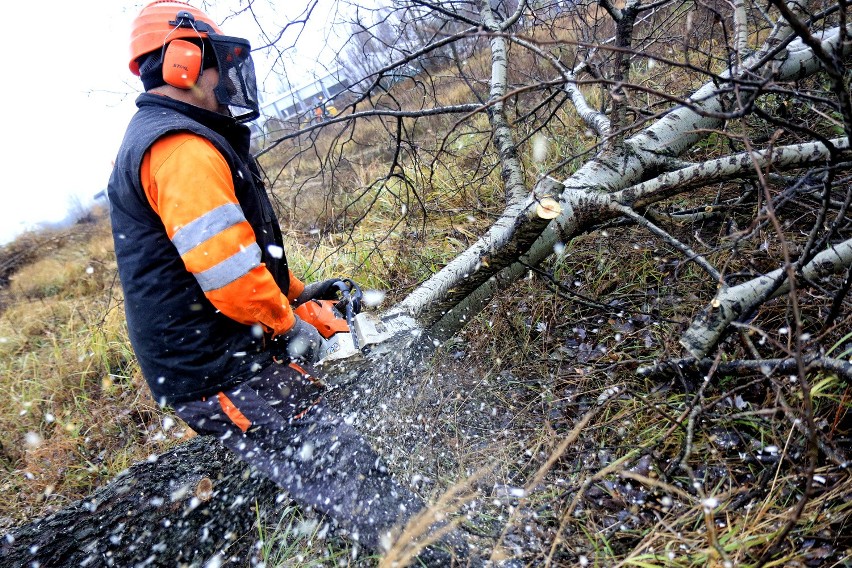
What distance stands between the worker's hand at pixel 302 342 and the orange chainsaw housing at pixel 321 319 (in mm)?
261

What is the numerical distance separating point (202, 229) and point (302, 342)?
0.75m

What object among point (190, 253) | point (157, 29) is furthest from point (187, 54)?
point (190, 253)

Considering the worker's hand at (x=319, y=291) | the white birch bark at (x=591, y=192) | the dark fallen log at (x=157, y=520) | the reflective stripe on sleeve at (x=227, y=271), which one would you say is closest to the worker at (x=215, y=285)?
the reflective stripe on sleeve at (x=227, y=271)

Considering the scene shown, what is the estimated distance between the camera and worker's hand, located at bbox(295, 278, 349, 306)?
2.75 meters

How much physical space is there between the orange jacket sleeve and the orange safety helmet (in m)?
0.55

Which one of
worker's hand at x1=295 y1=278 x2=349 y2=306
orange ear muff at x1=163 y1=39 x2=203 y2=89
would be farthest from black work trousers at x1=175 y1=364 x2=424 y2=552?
orange ear muff at x1=163 y1=39 x2=203 y2=89

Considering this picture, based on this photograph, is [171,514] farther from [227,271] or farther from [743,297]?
[743,297]

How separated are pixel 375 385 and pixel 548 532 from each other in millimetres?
1050

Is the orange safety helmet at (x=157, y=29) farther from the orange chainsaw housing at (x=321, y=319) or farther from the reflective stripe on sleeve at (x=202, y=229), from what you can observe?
the orange chainsaw housing at (x=321, y=319)

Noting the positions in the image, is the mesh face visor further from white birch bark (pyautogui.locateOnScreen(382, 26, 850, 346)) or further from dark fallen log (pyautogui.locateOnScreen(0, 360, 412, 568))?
dark fallen log (pyautogui.locateOnScreen(0, 360, 412, 568))

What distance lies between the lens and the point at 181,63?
2035mm

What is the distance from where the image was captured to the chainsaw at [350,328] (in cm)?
229

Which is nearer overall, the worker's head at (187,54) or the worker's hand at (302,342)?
the worker's head at (187,54)

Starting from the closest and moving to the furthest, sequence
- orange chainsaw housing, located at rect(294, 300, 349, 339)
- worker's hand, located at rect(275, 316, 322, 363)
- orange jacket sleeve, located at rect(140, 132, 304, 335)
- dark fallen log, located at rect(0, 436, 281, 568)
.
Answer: orange jacket sleeve, located at rect(140, 132, 304, 335), dark fallen log, located at rect(0, 436, 281, 568), worker's hand, located at rect(275, 316, 322, 363), orange chainsaw housing, located at rect(294, 300, 349, 339)
